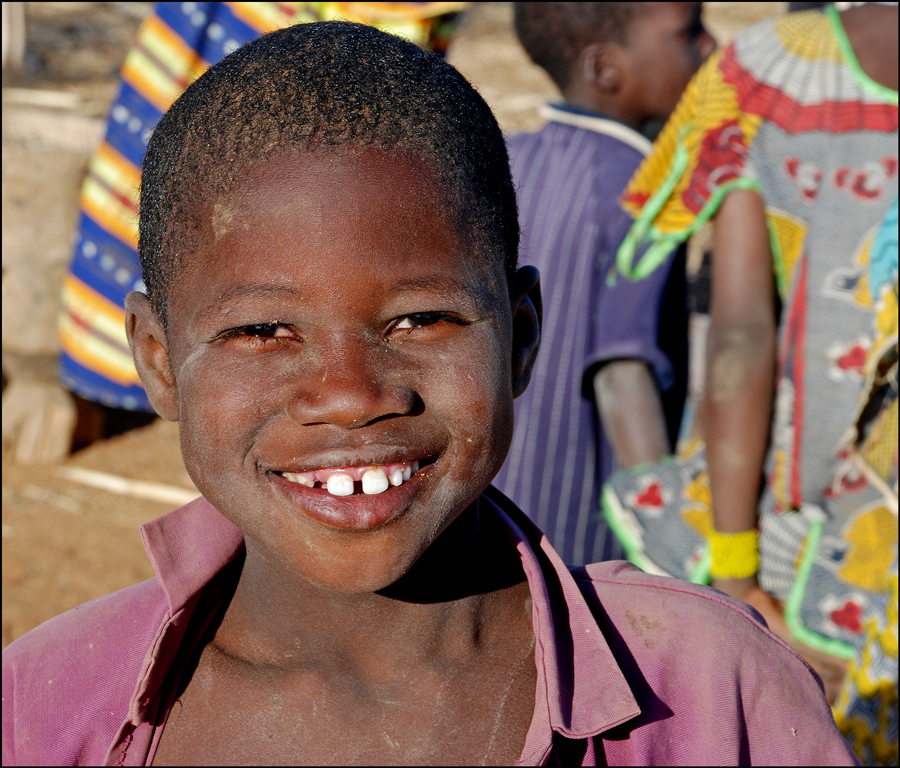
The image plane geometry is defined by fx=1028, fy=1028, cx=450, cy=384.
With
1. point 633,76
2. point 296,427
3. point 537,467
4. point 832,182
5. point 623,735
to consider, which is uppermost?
point 633,76

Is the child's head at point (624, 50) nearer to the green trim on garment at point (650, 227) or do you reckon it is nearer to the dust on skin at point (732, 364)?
the green trim on garment at point (650, 227)

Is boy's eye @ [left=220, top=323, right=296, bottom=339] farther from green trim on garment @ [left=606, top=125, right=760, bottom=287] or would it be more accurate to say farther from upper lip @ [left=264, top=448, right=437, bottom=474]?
green trim on garment @ [left=606, top=125, right=760, bottom=287]

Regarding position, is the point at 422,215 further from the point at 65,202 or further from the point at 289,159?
the point at 65,202

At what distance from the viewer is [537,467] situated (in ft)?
8.87

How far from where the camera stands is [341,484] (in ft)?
3.94

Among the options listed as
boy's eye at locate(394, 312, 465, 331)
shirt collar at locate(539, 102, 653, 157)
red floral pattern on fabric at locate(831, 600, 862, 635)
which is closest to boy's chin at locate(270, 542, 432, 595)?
boy's eye at locate(394, 312, 465, 331)

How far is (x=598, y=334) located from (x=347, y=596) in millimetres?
1451

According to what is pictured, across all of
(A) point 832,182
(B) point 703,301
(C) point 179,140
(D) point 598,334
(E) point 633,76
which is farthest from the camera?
(B) point 703,301

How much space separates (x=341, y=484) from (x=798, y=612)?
1375 millimetres

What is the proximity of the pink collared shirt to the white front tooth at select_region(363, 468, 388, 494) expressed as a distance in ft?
0.85

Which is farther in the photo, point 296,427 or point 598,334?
point 598,334

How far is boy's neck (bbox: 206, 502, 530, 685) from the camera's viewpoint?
1.38 m

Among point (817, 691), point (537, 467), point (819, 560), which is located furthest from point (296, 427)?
point (537, 467)

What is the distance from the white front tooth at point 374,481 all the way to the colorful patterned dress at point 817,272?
1181 millimetres
